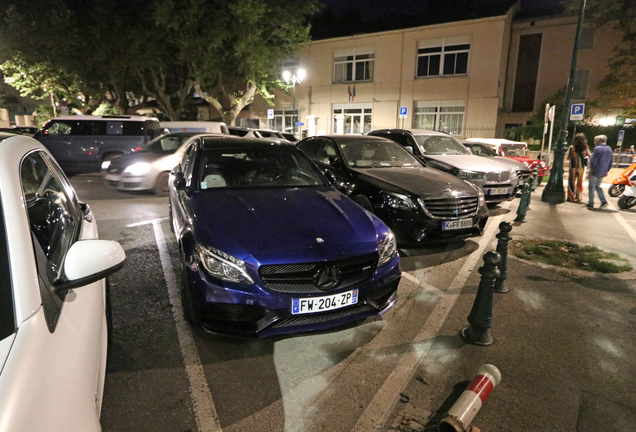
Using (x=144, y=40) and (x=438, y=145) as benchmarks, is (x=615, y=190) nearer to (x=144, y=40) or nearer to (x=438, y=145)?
(x=438, y=145)

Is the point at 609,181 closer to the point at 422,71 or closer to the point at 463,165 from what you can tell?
the point at 463,165

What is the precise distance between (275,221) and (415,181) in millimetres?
3103

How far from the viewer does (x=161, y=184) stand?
32.0 ft

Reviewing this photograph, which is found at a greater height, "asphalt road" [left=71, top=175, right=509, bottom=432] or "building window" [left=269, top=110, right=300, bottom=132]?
"building window" [left=269, top=110, right=300, bottom=132]

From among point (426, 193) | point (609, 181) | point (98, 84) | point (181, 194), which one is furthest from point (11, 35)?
point (609, 181)

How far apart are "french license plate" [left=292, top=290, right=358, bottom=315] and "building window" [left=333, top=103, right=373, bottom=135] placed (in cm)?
2551

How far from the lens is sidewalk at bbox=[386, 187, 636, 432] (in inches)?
101

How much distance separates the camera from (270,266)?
285cm

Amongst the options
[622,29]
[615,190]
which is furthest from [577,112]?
[622,29]

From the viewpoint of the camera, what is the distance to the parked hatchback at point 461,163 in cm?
840

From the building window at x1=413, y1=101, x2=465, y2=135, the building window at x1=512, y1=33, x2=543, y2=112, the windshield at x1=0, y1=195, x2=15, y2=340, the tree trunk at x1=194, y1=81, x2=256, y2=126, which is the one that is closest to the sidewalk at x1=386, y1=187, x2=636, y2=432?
the windshield at x1=0, y1=195, x2=15, y2=340

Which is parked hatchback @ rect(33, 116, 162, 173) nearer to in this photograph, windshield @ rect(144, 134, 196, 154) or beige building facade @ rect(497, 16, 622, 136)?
windshield @ rect(144, 134, 196, 154)

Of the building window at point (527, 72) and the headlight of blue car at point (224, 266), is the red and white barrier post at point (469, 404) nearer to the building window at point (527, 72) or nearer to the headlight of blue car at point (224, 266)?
the headlight of blue car at point (224, 266)

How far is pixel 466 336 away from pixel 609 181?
15.8 metres
